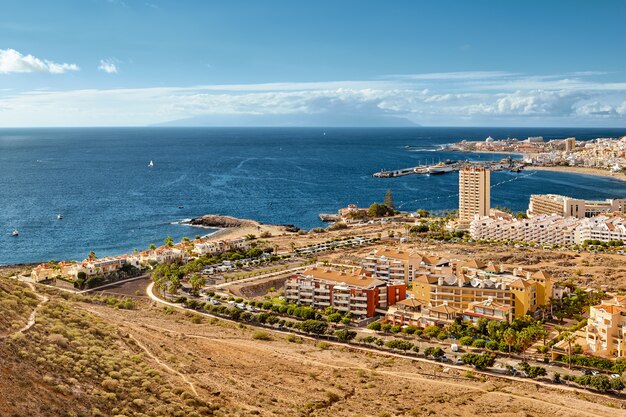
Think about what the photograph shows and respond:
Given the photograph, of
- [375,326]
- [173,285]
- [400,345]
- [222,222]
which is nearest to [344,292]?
[375,326]

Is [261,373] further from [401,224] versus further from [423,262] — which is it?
Answer: [401,224]

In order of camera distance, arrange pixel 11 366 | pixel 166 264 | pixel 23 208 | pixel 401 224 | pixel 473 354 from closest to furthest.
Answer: pixel 11 366
pixel 473 354
pixel 166 264
pixel 401 224
pixel 23 208

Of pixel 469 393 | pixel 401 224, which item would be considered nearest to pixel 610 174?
Result: pixel 401 224

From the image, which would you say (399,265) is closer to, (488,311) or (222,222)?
(488,311)

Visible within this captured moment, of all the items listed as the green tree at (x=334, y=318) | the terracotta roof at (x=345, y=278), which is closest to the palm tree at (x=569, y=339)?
the terracotta roof at (x=345, y=278)

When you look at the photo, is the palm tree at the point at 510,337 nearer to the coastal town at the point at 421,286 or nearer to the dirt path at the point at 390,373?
the coastal town at the point at 421,286

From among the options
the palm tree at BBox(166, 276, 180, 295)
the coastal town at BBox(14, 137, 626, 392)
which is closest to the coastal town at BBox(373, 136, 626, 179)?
the coastal town at BBox(14, 137, 626, 392)

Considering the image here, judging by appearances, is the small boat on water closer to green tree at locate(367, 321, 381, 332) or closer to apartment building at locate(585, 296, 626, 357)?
green tree at locate(367, 321, 381, 332)
